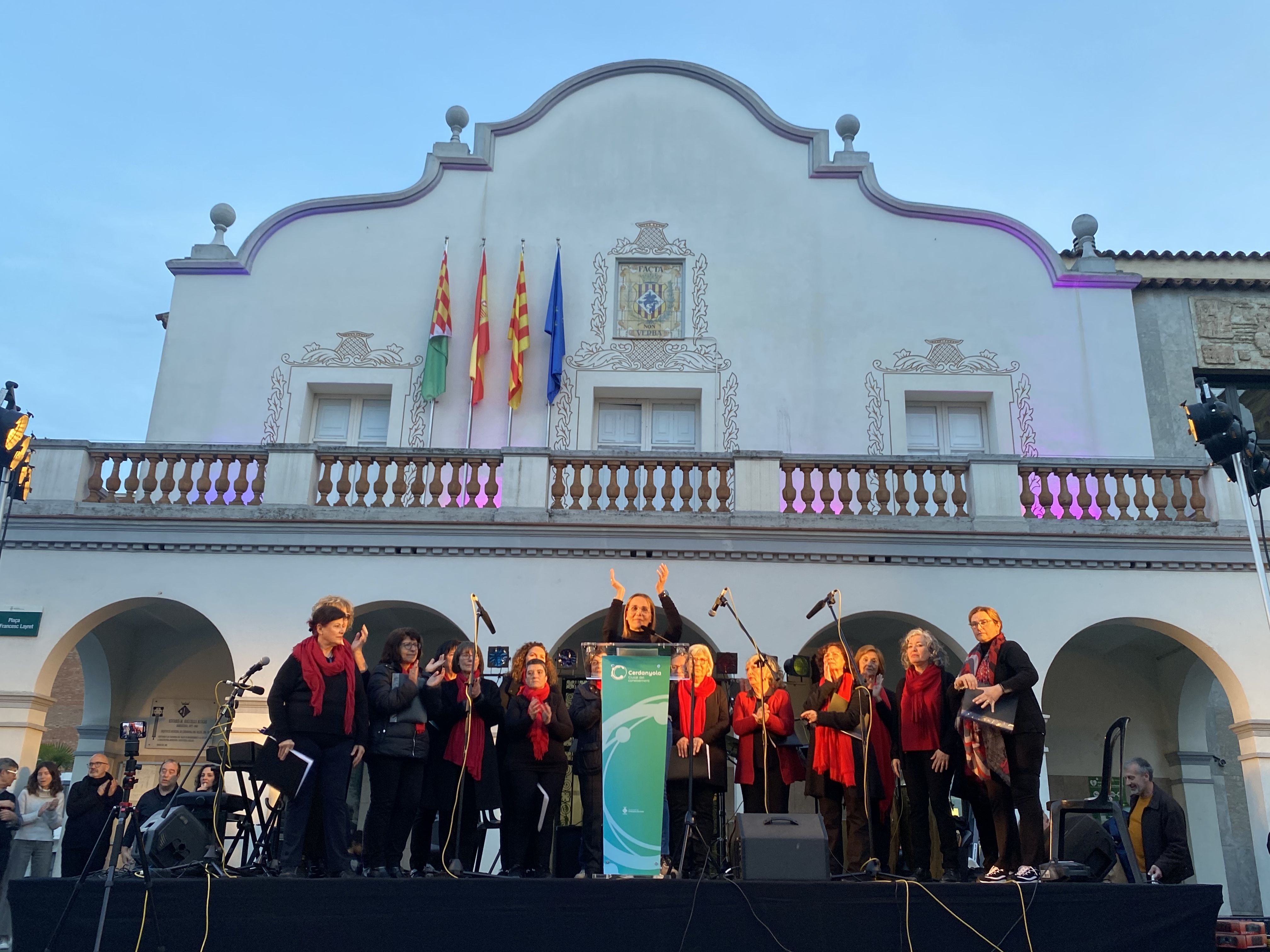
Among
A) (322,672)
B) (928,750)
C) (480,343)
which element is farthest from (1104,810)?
(480,343)

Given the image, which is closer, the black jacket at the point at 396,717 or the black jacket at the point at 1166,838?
the black jacket at the point at 396,717

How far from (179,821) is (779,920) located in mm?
3631

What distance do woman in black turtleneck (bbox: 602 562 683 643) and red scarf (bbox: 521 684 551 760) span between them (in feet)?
2.41

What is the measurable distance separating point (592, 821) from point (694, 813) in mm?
767

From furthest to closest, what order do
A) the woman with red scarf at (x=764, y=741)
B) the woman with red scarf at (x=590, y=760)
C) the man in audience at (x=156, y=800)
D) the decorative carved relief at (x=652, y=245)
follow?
1. the decorative carved relief at (x=652, y=245)
2. the man in audience at (x=156, y=800)
3. the woman with red scarf at (x=764, y=741)
4. the woman with red scarf at (x=590, y=760)

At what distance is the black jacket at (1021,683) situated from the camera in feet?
22.2

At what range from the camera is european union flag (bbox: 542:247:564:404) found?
13656 millimetres

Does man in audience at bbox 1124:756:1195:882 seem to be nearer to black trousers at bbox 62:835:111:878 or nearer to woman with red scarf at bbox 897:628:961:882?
woman with red scarf at bbox 897:628:961:882

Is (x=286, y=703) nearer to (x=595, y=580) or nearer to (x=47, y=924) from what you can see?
(x=47, y=924)

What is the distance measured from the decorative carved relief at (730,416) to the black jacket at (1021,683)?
22.1 ft

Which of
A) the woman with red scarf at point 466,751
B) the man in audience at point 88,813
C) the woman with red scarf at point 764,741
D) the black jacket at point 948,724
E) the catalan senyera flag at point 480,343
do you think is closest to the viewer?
the black jacket at point 948,724

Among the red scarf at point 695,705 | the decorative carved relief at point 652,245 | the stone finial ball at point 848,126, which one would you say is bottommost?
the red scarf at point 695,705

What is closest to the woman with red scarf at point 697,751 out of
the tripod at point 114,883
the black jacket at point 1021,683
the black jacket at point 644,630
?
the black jacket at point 644,630

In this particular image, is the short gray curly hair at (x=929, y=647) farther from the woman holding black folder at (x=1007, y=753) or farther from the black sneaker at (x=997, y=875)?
the black sneaker at (x=997, y=875)
